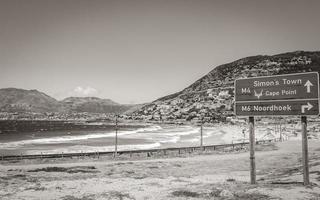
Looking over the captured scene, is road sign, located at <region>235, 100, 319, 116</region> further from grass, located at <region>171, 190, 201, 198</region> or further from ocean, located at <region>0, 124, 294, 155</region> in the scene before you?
ocean, located at <region>0, 124, 294, 155</region>

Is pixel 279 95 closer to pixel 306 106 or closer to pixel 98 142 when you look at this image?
pixel 306 106

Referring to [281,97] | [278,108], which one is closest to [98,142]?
[278,108]

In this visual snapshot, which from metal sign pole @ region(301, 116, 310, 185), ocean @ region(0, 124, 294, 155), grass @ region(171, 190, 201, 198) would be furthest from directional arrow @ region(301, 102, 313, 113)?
ocean @ region(0, 124, 294, 155)

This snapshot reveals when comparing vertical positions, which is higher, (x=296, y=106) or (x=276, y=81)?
(x=276, y=81)

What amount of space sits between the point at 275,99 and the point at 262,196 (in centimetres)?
366

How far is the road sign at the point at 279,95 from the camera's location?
11.2 m

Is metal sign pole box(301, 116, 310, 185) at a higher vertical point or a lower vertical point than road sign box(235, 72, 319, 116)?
lower

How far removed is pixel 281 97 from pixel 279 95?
0.11m

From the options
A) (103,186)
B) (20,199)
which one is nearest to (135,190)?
(103,186)

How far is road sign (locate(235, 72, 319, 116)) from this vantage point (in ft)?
36.9

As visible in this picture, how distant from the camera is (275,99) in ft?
39.5

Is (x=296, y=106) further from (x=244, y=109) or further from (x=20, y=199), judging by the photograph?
(x=20, y=199)

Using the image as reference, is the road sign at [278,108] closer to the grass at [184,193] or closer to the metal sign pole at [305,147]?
the metal sign pole at [305,147]

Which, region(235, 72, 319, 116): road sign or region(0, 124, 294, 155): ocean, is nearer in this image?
region(235, 72, 319, 116): road sign
